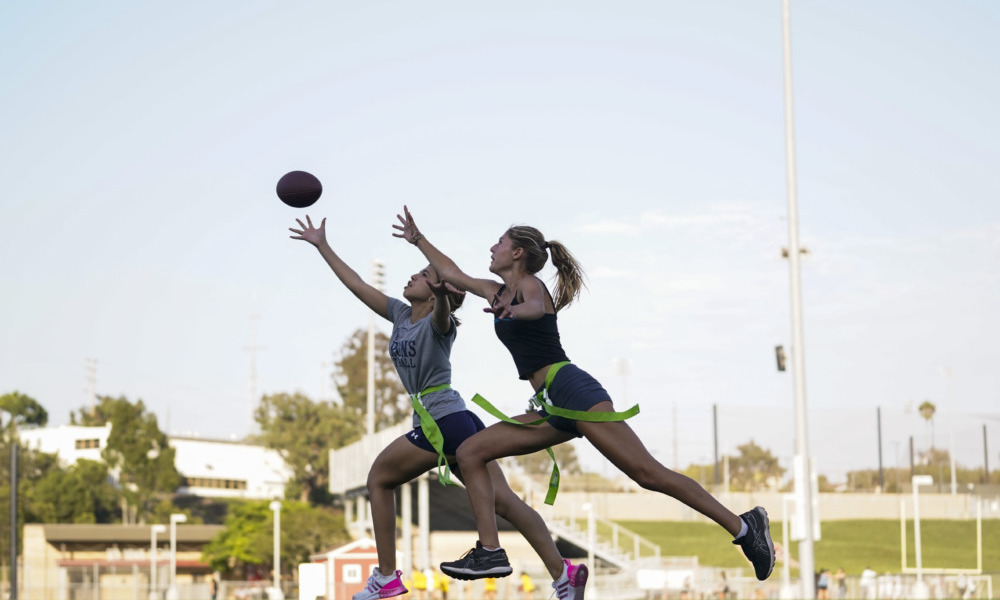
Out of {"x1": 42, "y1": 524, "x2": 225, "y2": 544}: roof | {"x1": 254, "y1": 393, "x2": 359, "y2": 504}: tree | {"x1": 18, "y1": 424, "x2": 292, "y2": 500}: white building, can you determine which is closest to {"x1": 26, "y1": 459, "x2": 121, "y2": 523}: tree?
{"x1": 42, "y1": 524, "x2": 225, "y2": 544}: roof

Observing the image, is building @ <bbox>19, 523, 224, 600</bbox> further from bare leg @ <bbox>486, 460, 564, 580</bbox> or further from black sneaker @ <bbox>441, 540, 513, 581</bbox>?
black sneaker @ <bbox>441, 540, 513, 581</bbox>

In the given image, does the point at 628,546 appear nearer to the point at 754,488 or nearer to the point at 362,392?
the point at 754,488

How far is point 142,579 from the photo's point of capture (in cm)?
6400

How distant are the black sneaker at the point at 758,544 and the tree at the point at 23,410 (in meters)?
97.8

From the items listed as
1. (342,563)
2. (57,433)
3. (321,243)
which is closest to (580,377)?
(321,243)

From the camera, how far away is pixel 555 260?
764cm

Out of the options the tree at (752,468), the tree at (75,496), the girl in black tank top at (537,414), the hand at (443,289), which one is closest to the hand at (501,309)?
the girl in black tank top at (537,414)

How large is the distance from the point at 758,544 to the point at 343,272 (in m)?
3.30

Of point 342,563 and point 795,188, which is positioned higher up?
point 795,188

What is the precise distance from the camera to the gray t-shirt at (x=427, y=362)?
8078 millimetres

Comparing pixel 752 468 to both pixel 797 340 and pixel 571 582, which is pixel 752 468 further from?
pixel 571 582

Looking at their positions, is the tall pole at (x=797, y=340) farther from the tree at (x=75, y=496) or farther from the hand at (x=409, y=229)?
the tree at (x=75, y=496)

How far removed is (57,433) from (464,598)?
68.3 m

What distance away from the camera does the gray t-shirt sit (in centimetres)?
808
